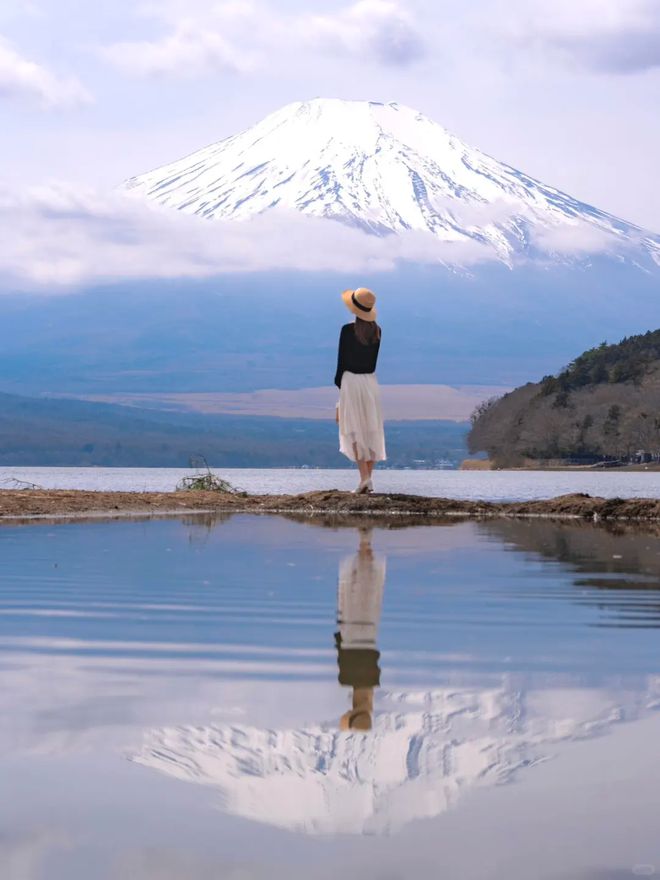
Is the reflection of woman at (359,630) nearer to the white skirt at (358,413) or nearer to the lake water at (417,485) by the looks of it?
the white skirt at (358,413)

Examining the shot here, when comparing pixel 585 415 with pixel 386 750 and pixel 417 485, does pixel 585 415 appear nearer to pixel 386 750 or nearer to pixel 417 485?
pixel 417 485

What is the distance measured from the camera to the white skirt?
1831 cm

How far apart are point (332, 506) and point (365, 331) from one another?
2.31 m

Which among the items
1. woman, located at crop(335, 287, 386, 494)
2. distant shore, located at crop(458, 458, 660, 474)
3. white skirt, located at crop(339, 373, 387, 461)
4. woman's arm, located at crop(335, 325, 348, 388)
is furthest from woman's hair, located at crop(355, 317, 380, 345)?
distant shore, located at crop(458, 458, 660, 474)

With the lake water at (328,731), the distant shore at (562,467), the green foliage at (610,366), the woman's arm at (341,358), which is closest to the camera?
the lake water at (328,731)

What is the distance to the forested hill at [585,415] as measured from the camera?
12106cm

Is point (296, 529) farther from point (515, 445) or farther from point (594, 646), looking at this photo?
point (515, 445)

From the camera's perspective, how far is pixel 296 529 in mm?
14984

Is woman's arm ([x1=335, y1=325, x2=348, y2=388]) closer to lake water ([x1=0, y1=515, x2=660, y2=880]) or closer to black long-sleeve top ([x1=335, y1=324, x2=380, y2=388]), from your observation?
black long-sleeve top ([x1=335, y1=324, x2=380, y2=388])

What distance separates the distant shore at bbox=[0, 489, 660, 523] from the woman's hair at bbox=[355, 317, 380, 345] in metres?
2.02

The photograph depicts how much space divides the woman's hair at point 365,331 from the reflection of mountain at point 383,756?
1375 cm

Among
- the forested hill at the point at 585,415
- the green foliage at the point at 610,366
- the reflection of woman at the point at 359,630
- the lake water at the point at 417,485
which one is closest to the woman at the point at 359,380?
the lake water at the point at 417,485

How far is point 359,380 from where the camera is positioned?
18406mm

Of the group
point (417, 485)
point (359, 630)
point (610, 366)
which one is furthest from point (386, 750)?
point (610, 366)
